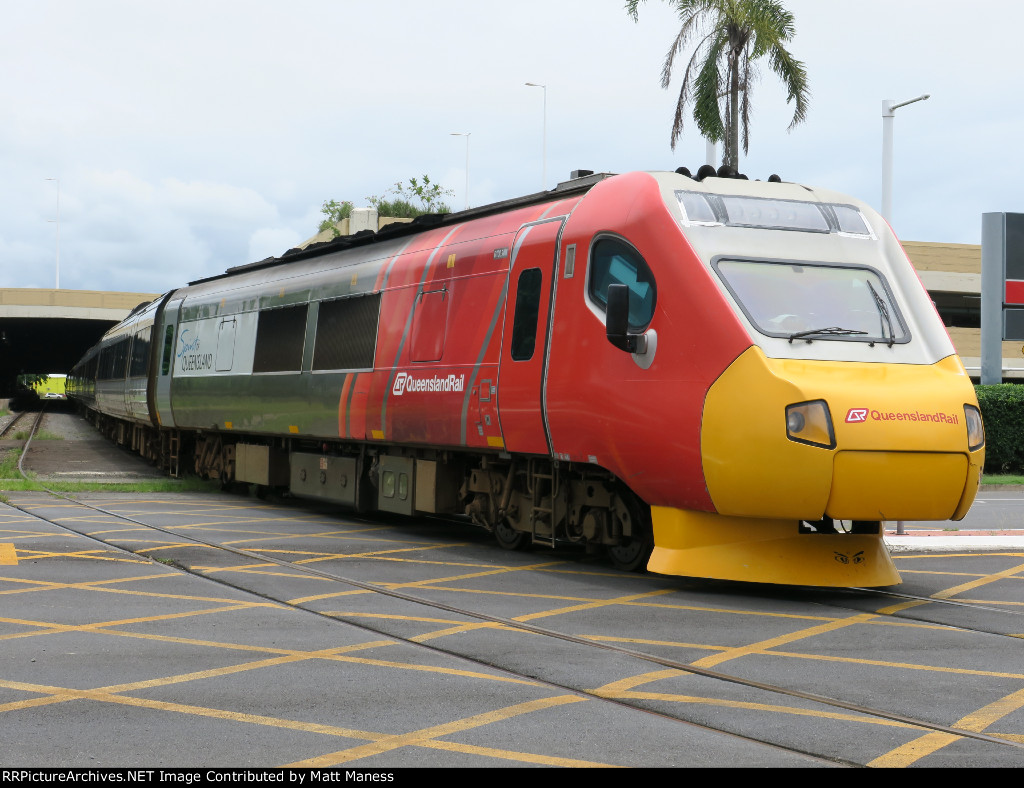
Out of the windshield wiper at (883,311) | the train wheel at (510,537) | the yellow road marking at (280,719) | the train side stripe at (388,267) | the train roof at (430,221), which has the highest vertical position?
the train roof at (430,221)

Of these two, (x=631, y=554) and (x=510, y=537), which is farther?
(x=510, y=537)

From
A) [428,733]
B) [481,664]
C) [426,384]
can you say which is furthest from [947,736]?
[426,384]

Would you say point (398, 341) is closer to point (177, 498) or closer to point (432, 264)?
point (432, 264)

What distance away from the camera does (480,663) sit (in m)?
6.84

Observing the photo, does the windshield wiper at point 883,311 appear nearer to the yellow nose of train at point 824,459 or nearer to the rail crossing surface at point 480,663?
the yellow nose of train at point 824,459

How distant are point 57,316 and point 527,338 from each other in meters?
58.0

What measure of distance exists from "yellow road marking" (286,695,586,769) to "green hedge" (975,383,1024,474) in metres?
22.8

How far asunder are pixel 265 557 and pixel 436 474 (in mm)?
2387

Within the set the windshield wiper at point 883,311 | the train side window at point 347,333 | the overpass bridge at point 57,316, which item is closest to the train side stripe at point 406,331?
the train side window at point 347,333

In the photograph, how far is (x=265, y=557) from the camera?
37.5ft

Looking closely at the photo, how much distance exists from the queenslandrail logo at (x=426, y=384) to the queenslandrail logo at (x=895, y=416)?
14.9 ft

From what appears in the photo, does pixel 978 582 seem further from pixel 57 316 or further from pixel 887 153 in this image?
pixel 57 316

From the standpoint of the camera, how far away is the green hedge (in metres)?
26.6

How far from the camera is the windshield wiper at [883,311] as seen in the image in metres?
9.45
